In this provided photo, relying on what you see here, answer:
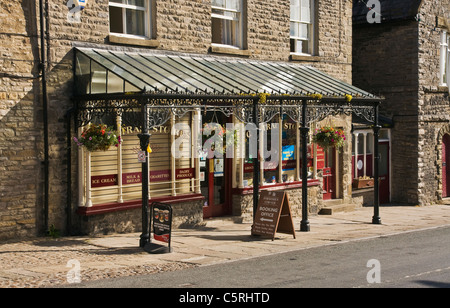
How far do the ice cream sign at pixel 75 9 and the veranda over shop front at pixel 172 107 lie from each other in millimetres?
694

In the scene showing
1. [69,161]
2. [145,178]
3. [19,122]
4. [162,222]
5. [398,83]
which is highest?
[398,83]

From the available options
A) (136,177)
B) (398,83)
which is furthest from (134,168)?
(398,83)

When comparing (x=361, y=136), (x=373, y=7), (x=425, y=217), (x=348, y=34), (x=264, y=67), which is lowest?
(x=425, y=217)

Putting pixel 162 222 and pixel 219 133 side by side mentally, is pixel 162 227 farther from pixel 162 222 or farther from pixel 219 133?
pixel 219 133

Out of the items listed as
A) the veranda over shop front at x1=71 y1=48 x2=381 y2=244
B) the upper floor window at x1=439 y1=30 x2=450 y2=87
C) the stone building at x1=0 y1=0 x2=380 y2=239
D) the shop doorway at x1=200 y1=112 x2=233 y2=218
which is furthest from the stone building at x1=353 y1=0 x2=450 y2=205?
the shop doorway at x1=200 y1=112 x2=233 y2=218

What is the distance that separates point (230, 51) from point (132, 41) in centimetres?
326

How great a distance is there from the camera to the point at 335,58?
20484 millimetres

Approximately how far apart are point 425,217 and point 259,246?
328 inches

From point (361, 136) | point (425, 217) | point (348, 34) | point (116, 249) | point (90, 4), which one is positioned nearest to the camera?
point (116, 249)

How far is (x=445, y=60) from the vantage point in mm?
24188
